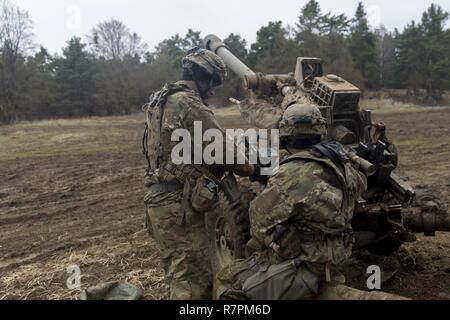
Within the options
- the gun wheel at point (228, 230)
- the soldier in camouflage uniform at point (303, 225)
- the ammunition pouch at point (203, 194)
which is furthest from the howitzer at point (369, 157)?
the ammunition pouch at point (203, 194)

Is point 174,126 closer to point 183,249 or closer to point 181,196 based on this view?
point 181,196

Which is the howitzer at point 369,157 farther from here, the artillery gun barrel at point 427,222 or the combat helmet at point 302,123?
the combat helmet at point 302,123

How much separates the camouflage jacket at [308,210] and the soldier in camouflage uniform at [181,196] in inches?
34.7

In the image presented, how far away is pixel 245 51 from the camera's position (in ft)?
121

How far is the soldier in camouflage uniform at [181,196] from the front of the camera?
3.81 m

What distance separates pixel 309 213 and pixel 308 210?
0.06 feet

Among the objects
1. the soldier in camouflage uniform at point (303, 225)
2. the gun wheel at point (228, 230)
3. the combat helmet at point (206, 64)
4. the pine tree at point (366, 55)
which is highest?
the pine tree at point (366, 55)

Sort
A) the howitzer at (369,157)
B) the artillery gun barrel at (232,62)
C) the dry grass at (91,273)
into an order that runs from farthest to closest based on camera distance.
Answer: the artillery gun barrel at (232,62) → the dry grass at (91,273) → the howitzer at (369,157)

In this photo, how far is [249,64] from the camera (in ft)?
116

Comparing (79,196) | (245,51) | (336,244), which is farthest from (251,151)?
(245,51)

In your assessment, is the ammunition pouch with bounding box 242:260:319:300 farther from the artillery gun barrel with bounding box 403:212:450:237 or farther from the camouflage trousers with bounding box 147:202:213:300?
the artillery gun barrel with bounding box 403:212:450:237

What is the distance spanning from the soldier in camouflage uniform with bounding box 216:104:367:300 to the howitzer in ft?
2.84

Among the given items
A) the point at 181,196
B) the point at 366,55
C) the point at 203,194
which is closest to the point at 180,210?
the point at 181,196
